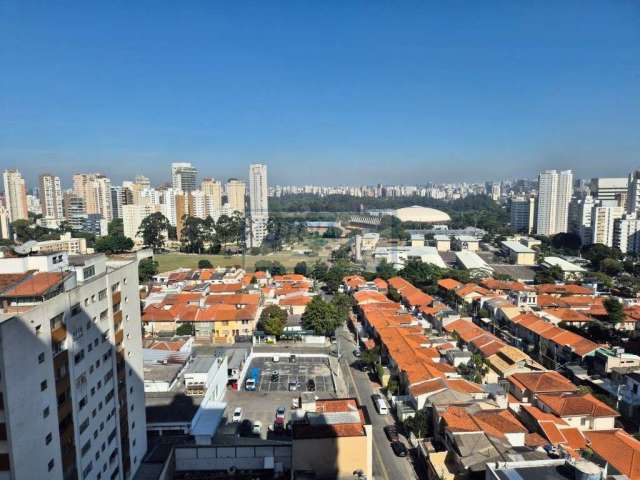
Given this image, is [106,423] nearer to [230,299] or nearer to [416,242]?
[230,299]

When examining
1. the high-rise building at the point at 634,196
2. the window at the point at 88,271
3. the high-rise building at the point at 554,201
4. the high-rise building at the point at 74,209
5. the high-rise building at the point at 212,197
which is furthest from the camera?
the high-rise building at the point at 74,209

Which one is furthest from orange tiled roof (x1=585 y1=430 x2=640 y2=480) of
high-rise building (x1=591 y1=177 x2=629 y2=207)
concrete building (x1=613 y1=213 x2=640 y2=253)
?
high-rise building (x1=591 y1=177 x2=629 y2=207)

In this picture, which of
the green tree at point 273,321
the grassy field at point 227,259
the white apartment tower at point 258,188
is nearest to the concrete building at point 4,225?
the grassy field at point 227,259

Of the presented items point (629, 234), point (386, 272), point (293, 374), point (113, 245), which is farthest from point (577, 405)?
point (113, 245)

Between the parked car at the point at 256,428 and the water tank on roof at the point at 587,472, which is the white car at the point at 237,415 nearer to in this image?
the parked car at the point at 256,428

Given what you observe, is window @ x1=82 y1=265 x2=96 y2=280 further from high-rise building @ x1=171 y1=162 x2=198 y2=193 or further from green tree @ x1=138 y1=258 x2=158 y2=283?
high-rise building @ x1=171 y1=162 x2=198 y2=193
